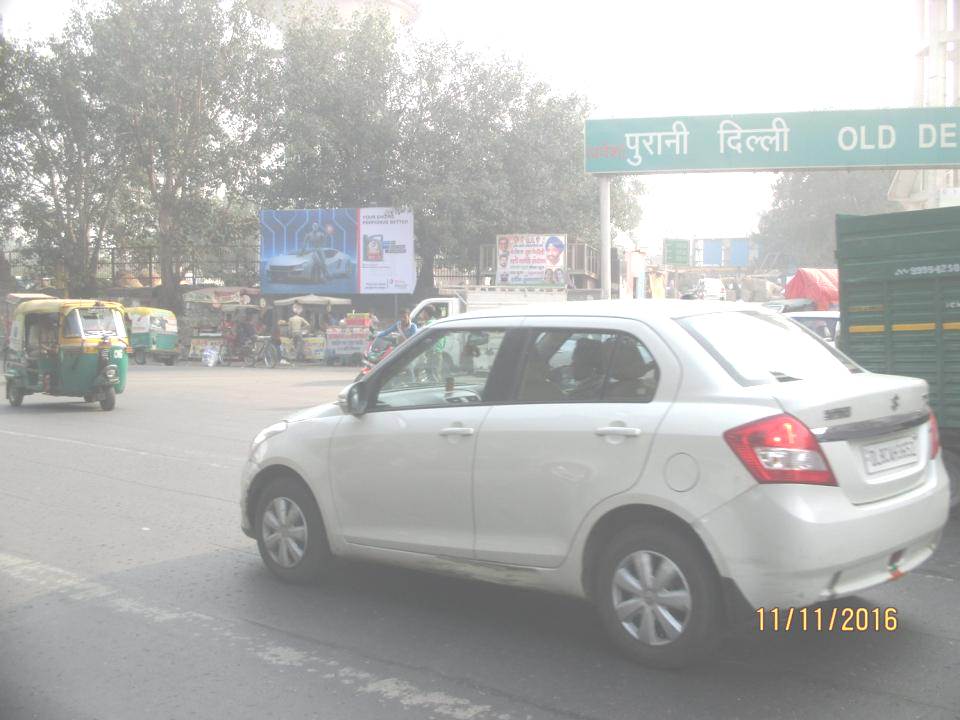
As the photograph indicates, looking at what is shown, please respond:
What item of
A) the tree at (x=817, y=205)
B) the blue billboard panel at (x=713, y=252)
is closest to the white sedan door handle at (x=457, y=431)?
the tree at (x=817, y=205)

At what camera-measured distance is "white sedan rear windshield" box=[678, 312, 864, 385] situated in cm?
423

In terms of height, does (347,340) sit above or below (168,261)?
below

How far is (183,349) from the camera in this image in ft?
117

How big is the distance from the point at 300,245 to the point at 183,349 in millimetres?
5669

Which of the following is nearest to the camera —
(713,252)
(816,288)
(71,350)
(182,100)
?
(71,350)

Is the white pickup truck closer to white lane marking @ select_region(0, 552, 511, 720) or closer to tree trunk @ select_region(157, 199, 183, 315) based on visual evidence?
tree trunk @ select_region(157, 199, 183, 315)

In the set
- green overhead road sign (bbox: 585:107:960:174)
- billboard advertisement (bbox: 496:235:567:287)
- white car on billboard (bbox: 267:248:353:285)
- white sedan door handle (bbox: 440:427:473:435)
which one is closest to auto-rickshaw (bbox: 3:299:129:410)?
green overhead road sign (bbox: 585:107:960:174)

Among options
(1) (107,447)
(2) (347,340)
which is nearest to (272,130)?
(2) (347,340)

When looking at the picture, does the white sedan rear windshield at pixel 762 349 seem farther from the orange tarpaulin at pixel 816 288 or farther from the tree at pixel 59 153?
the tree at pixel 59 153

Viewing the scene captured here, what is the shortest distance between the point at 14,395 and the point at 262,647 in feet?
46.4

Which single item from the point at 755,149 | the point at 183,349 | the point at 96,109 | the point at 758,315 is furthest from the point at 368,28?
Result: the point at 758,315

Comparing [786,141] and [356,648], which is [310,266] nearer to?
[786,141]

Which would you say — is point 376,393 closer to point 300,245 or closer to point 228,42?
point 300,245
